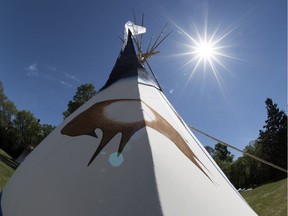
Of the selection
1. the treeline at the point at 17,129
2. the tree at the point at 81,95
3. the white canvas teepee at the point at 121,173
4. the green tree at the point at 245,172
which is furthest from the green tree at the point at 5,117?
the white canvas teepee at the point at 121,173

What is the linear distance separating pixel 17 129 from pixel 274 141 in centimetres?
3630

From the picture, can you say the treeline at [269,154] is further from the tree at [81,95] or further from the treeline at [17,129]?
the treeline at [17,129]

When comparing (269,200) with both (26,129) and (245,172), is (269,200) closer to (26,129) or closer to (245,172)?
(245,172)

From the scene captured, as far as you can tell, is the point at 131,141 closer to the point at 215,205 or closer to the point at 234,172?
the point at 215,205

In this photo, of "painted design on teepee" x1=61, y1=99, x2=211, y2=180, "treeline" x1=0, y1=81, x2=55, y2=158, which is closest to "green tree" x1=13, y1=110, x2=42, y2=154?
"treeline" x1=0, y1=81, x2=55, y2=158

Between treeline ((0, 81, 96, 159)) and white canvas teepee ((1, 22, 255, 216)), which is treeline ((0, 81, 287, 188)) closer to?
treeline ((0, 81, 96, 159))

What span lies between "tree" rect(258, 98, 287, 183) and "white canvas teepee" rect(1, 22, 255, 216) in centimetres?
2694

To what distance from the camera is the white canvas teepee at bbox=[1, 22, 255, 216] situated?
202 centimetres

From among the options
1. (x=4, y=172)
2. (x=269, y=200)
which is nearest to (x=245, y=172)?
(x=269, y=200)

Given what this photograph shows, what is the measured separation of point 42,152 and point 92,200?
1.58 metres

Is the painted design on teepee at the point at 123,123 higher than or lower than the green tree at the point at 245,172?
lower

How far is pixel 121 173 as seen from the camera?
224 centimetres

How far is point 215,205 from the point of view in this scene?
231cm

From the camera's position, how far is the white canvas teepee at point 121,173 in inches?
79.6
